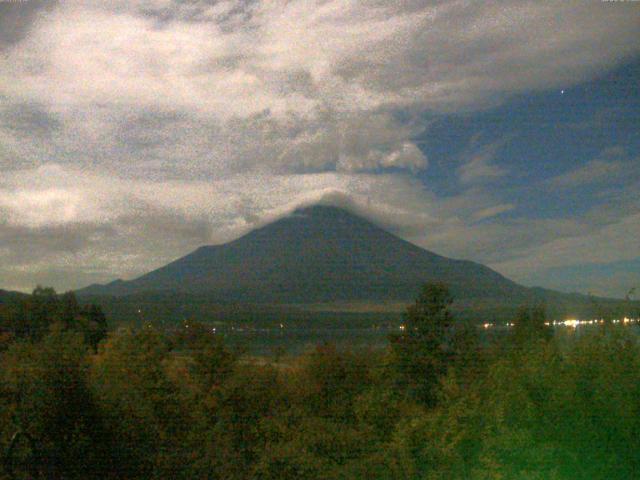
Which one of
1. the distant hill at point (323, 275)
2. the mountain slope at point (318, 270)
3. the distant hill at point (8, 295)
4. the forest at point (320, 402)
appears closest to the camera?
the forest at point (320, 402)

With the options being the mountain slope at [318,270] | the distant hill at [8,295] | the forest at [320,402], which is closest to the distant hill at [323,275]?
the mountain slope at [318,270]

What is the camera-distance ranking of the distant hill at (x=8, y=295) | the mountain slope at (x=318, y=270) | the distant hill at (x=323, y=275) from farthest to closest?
1. the mountain slope at (x=318, y=270)
2. the distant hill at (x=323, y=275)
3. the distant hill at (x=8, y=295)

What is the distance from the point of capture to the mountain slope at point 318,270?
46.8 feet

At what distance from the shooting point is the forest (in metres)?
3.73

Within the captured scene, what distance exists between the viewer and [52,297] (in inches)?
281

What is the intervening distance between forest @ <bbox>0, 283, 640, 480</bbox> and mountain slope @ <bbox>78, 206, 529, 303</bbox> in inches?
106

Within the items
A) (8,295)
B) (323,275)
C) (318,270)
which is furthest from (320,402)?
(318,270)

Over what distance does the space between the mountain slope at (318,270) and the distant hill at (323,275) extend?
3cm

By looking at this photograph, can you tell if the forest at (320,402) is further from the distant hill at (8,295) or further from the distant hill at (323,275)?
the distant hill at (323,275)

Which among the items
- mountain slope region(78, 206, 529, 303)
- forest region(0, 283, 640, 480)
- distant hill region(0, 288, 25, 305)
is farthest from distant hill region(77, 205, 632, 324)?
distant hill region(0, 288, 25, 305)

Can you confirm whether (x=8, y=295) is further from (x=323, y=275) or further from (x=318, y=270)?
(x=318, y=270)

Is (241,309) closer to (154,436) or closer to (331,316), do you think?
(331,316)

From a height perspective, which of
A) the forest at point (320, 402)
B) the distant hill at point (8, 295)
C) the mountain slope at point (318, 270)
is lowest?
the forest at point (320, 402)

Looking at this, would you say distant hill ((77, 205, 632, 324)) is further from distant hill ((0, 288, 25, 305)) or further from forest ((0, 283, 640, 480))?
distant hill ((0, 288, 25, 305))
